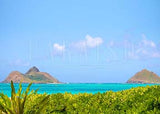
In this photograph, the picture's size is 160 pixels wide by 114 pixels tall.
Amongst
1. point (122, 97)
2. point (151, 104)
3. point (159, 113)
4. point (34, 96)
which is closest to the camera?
point (159, 113)

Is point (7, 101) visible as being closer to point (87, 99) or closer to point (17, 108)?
point (17, 108)

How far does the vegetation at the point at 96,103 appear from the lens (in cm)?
718

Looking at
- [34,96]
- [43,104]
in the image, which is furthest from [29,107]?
[43,104]

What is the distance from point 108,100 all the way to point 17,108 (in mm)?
2935

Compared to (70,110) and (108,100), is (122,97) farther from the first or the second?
(70,110)

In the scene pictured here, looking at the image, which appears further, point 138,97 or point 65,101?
point 65,101

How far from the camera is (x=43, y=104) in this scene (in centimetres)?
811

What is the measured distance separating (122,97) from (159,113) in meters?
2.30

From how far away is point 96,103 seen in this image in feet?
28.6

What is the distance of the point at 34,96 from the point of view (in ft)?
33.4

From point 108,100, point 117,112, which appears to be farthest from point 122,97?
point 117,112

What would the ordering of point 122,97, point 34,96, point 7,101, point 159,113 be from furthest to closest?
1. point 34,96
2. point 122,97
3. point 7,101
4. point 159,113

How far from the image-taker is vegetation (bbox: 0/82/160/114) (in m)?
7.18

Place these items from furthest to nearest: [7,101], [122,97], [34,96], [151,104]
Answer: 1. [34,96]
2. [122,97]
3. [7,101]
4. [151,104]
